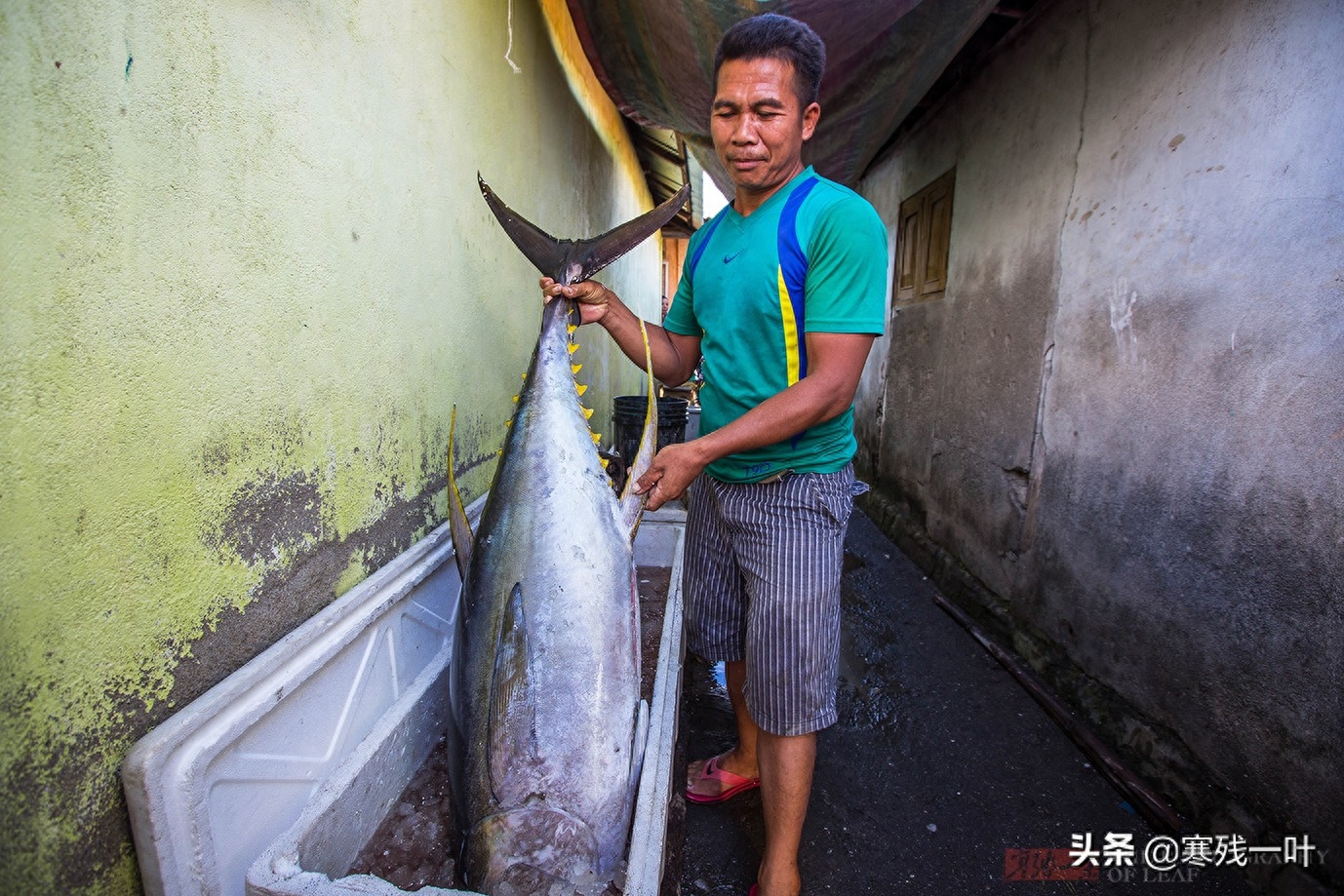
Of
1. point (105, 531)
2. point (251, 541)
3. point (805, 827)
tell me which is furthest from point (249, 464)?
point (805, 827)

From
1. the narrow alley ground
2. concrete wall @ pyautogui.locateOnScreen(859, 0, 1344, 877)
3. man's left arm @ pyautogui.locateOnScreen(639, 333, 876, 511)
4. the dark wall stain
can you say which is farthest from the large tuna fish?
concrete wall @ pyautogui.locateOnScreen(859, 0, 1344, 877)

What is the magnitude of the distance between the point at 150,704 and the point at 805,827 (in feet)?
6.69

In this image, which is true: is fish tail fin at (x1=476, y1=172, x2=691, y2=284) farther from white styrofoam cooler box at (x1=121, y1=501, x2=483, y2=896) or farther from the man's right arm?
white styrofoam cooler box at (x1=121, y1=501, x2=483, y2=896)

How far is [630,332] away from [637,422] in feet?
6.75

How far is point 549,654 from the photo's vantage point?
4.85ft

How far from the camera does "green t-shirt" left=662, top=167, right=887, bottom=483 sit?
1.57 metres

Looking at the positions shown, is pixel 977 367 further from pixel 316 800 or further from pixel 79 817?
pixel 79 817

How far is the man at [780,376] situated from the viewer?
1.58m

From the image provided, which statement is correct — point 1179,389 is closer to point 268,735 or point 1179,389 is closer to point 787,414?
point 787,414

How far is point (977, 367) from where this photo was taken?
4.05m

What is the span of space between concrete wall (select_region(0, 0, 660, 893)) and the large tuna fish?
43 cm

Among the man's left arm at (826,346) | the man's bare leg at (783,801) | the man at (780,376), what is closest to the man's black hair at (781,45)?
the man at (780,376)

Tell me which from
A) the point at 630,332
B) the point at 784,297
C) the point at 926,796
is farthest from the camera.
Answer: the point at 926,796

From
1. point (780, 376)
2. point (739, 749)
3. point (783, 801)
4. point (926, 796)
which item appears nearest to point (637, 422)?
point (739, 749)
